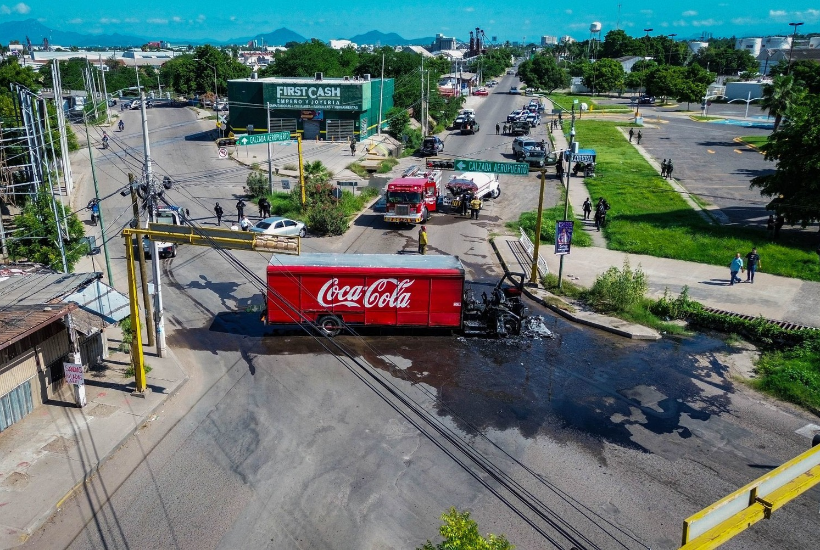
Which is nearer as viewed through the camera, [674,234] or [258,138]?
[258,138]

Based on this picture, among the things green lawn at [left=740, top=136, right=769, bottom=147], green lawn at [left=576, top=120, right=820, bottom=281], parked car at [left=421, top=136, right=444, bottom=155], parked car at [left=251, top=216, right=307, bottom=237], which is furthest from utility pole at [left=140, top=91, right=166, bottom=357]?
green lawn at [left=740, top=136, right=769, bottom=147]

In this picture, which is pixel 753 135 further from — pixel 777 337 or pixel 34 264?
pixel 34 264

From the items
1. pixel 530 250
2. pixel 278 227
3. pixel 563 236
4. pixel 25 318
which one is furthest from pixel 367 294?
pixel 530 250

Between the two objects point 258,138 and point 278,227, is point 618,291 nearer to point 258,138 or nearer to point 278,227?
point 278,227

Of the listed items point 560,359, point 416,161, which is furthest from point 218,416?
point 416,161

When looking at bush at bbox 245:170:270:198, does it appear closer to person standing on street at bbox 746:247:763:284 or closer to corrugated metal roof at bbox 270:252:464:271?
corrugated metal roof at bbox 270:252:464:271

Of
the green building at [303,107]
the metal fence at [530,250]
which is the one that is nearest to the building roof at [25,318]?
the metal fence at [530,250]

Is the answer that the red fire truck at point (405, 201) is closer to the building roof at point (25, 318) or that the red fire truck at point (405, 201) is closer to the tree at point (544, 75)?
the building roof at point (25, 318)

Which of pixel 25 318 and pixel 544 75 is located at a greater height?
pixel 544 75
